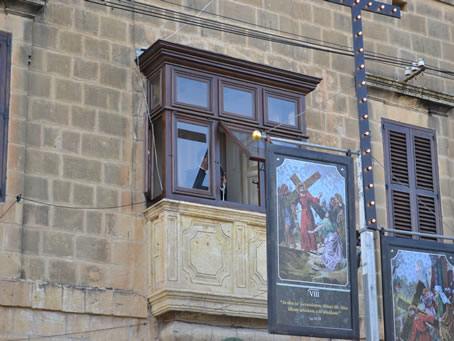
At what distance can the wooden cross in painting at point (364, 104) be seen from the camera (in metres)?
14.5

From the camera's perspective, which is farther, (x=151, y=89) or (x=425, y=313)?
(x=151, y=89)

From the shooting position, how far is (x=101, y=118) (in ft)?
50.0

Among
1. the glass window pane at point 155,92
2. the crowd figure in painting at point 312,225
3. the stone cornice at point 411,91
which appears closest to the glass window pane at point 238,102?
the glass window pane at point 155,92

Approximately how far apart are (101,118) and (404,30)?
20.4 feet

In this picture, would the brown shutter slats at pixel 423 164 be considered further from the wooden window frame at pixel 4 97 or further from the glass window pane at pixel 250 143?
the wooden window frame at pixel 4 97

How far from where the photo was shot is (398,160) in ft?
58.8

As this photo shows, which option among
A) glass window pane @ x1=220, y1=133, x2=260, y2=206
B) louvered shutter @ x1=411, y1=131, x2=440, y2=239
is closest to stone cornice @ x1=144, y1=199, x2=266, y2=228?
glass window pane @ x1=220, y1=133, x2=260, y2=206

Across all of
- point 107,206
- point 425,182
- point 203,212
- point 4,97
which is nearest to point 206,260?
point 203,212

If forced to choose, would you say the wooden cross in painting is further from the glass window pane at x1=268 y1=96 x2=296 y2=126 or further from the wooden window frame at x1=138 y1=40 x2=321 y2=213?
the glass window pane at x1=268 y1=96 x2=296 y2=126

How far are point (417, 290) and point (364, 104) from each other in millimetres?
2539

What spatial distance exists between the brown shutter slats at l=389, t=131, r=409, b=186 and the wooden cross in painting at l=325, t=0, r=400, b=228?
279cm

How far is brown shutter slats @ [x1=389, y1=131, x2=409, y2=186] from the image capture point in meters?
17.9

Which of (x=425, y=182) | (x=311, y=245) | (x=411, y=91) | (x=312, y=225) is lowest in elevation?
(x=311, y=245)

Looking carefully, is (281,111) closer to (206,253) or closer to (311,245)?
(206,253)
